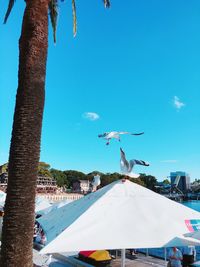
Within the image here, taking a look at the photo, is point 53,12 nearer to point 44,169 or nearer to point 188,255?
point 188,255

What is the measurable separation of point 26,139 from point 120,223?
2654 mm

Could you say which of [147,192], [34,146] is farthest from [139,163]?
[34,146]

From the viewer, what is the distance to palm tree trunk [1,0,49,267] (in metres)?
5.44

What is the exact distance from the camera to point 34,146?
19.3ft

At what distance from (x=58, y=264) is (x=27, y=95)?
316 inches

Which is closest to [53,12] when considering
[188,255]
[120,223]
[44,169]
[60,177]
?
[120,223]

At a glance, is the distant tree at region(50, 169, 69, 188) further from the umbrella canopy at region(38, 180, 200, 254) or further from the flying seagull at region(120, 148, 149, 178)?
the umbrella canopy at region(38, 180, 200, 254)

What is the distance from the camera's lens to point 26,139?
5.81 m

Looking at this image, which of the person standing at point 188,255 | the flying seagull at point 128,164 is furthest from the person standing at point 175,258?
the flying seagull at point 128,164

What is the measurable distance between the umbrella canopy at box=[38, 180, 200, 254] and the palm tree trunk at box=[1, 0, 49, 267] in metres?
0.71

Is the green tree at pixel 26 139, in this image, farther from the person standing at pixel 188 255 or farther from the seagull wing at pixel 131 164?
the person standing at pixel 188 255

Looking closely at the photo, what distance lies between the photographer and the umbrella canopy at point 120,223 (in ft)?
20.3

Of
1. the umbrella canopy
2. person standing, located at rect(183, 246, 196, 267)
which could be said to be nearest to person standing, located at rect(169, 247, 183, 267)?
person standing, located at rect(183, 246, 196, 267)

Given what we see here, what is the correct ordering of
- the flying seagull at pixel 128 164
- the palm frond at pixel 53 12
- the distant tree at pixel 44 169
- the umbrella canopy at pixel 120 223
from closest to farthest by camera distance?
1. the umbrella canopy at pixel 120 223
2. the flying seagull at pixel 128 164
3. the palm frond at pixel 53 12
4. the distant tree at pixel 44 169
